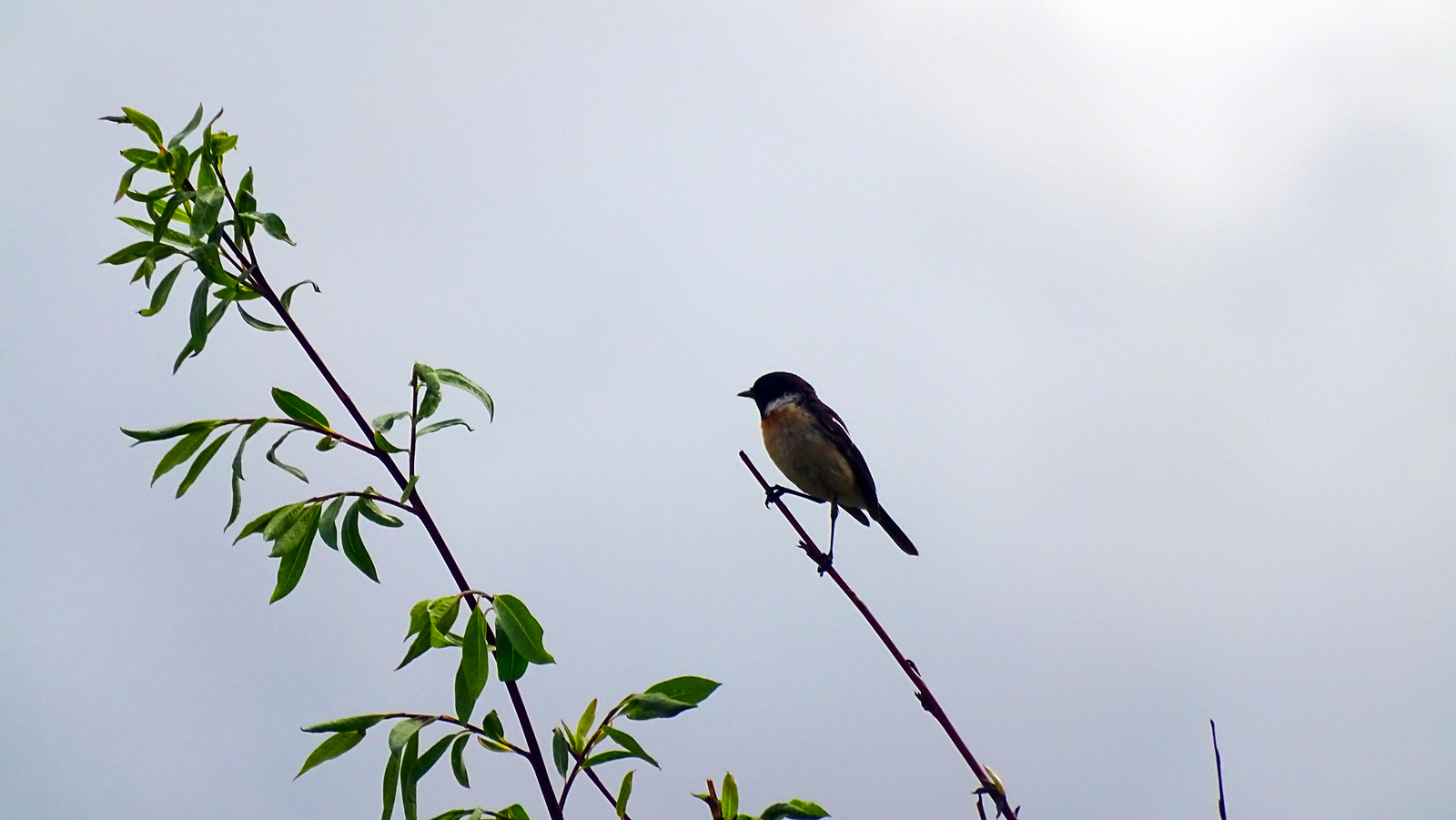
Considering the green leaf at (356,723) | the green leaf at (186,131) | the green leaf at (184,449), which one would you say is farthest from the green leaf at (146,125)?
the green leaf at (356,723)

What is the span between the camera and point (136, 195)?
8.18 ft

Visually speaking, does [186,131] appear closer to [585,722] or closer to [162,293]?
[162,293]

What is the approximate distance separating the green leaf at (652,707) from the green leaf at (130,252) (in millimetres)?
1430

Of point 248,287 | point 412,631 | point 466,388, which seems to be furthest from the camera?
point 466,388

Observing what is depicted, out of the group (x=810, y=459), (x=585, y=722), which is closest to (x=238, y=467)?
(x=585, y=722)

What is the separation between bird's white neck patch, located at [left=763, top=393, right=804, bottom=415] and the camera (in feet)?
28.9

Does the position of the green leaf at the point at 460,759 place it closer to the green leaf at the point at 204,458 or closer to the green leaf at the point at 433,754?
the green leaf at the point at 433,754

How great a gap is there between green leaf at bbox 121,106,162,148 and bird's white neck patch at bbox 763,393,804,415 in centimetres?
645

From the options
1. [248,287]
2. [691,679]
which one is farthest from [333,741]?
[248,287]

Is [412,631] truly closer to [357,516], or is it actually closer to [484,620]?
[484,620]

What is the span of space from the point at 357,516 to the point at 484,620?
442 millimetres

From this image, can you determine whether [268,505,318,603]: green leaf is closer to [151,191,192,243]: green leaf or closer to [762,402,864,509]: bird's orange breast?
[151,191,192,243]: green leaf

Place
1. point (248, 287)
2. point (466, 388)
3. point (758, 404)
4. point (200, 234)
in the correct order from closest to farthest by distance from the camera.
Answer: point (200, 234), point (248, 287), point (466, 388), point (758, 404)

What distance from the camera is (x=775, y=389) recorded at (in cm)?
928
